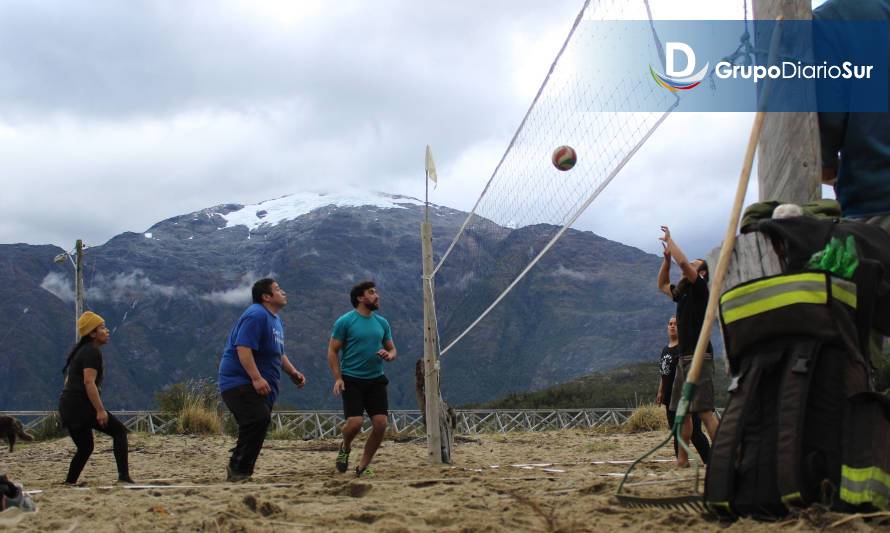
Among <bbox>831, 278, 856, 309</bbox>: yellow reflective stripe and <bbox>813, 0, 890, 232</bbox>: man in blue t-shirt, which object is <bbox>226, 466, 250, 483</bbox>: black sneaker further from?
<bbox>831, 278, 856, 309</bbox>: yellow reflective stripe

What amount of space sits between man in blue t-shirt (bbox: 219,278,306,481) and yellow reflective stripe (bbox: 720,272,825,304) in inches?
134

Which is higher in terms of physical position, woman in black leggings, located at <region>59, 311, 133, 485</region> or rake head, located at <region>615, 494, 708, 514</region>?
woman in black leggings, located at <region>59, 311, 133, 485</region>

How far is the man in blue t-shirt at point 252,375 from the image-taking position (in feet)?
18.9

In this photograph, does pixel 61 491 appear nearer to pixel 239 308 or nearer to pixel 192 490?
pixel 192 490

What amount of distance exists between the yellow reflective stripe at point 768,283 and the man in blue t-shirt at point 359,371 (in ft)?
11.9

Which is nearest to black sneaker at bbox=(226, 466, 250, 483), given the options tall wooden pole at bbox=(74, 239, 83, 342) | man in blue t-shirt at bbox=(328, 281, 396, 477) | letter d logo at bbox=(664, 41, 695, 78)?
man in blue t-shirt at bbox=(328, 281, 396, 477)

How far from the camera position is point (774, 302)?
9.46 feet

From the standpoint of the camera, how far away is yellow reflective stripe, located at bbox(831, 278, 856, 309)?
9.20 feet

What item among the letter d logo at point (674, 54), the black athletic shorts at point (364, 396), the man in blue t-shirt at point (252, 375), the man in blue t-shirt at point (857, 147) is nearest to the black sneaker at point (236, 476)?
the man in blue t-shirt at point (252, 375)

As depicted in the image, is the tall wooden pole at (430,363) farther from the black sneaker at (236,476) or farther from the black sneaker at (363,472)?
the black sneaker at (236,476)

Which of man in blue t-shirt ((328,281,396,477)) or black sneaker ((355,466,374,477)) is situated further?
man in blue t-shirt ((328,281,396,477))

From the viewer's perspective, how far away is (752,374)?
2.91m

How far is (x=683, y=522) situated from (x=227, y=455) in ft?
21.0

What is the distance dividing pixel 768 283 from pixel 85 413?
4533mm
